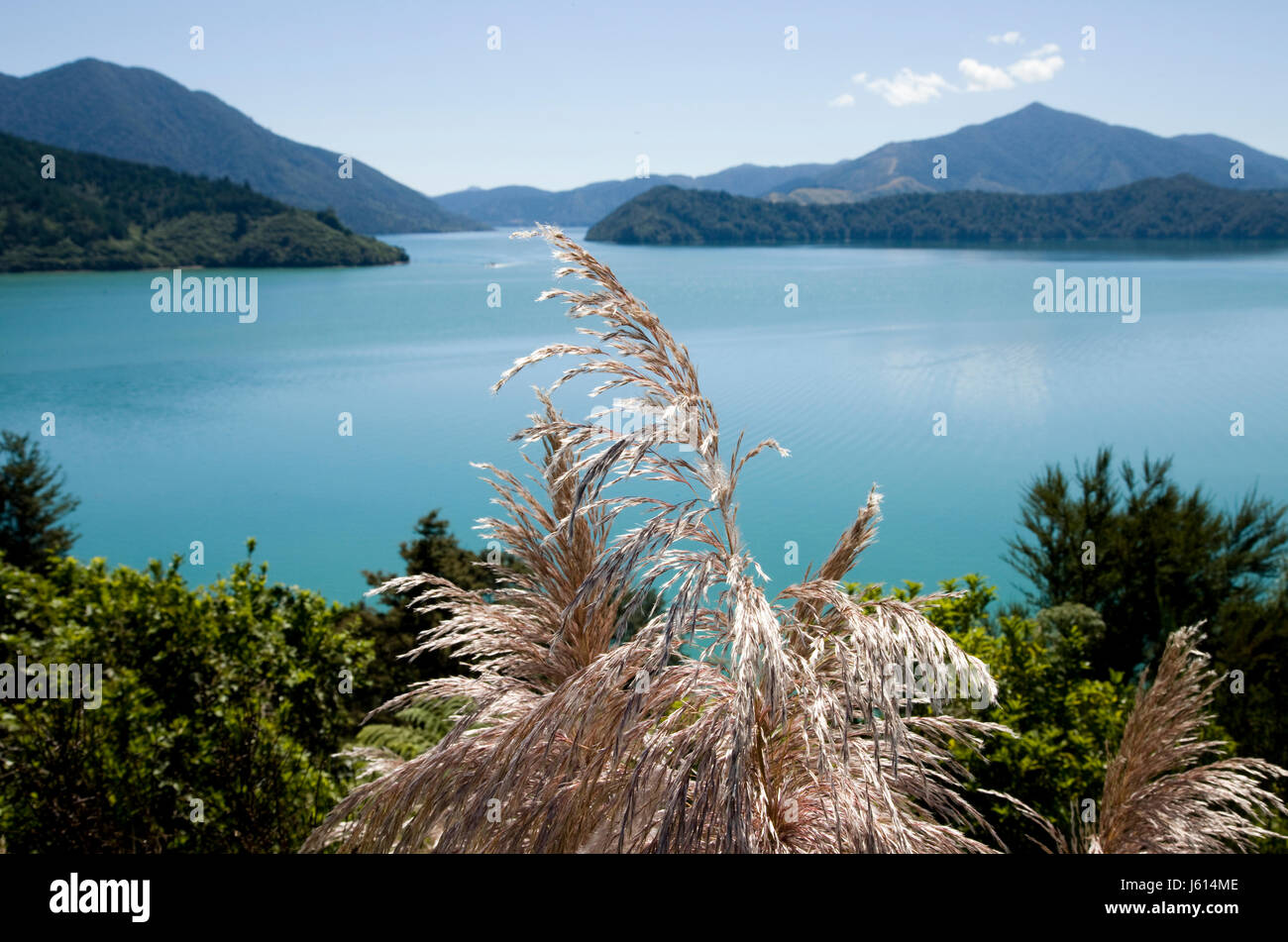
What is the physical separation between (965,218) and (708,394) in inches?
3999

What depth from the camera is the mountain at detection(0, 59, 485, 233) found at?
152 metres

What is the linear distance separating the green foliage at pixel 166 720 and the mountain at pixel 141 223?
280 ft

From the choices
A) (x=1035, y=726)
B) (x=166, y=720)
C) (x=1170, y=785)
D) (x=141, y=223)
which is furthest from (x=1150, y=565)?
(x=141, y=223)

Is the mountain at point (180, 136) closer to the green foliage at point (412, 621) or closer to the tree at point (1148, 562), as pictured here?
the green foliage at point (412, 621)

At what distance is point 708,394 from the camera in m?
35.6

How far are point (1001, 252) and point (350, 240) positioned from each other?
74685mm

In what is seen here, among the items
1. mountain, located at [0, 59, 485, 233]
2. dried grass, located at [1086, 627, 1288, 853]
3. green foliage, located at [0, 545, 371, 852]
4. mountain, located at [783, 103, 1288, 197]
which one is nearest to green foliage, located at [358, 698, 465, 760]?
green foliage, located at [0, 545, 371, 852]

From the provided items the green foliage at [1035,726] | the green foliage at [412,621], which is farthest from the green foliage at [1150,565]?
the green foliage at [412,621]

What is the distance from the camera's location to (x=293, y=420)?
38156 millimetres

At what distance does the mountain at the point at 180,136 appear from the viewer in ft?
498

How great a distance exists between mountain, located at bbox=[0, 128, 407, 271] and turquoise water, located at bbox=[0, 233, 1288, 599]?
1510 cm

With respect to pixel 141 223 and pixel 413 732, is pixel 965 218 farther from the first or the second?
pixel 413 732
